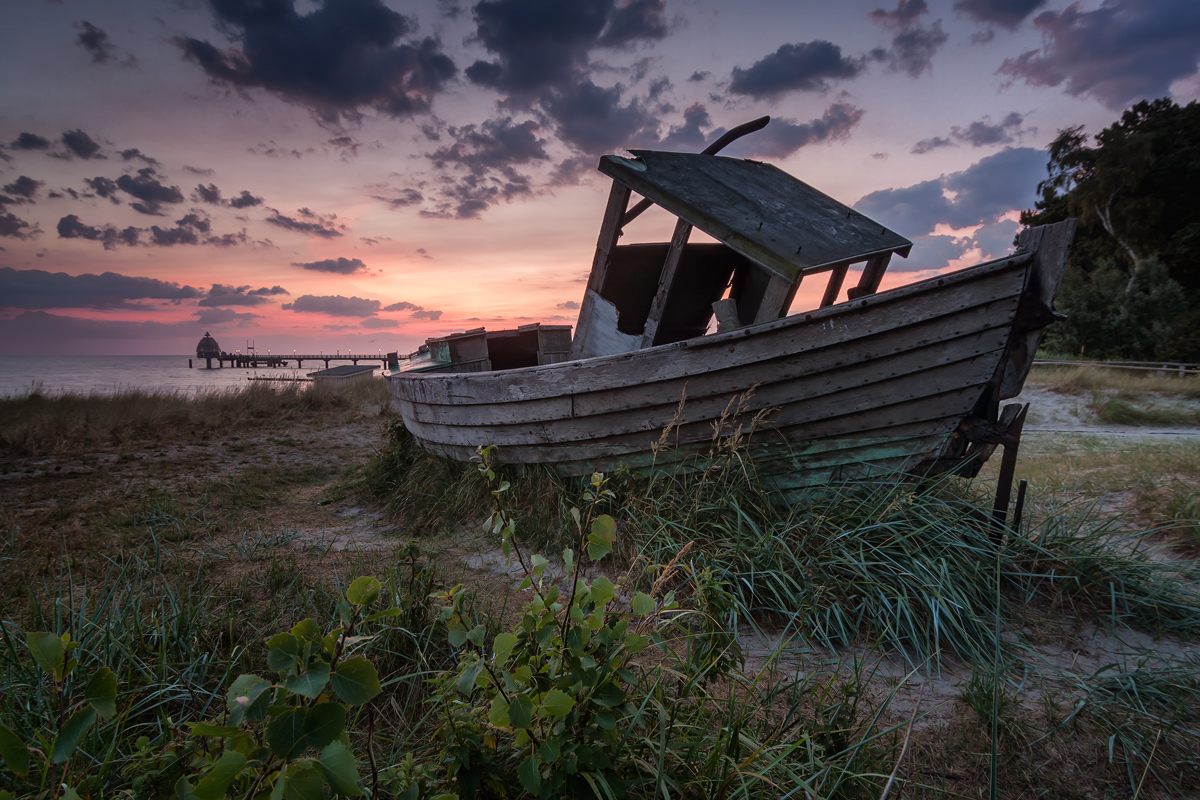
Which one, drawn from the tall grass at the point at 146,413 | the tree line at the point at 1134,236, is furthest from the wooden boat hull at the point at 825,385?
the tree line at the point at 1134,236

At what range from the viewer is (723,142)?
5.13 meters

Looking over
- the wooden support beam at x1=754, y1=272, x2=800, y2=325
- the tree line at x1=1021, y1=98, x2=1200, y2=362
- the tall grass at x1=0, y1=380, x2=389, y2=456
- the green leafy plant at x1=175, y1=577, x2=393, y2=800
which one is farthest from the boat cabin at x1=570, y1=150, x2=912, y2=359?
the tree line at x1=1021, y1=98, x2=1200, y2=362

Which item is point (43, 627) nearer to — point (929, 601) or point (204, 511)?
point (204, 511)

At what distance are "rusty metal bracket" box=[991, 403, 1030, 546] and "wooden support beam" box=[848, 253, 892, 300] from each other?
1.80m

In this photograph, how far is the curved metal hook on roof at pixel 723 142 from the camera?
4.78 m

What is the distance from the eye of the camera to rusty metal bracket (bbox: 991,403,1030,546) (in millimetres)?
3248

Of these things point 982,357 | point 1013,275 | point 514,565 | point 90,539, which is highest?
point 1013,275

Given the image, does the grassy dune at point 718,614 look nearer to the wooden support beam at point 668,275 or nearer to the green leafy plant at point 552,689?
the green leafy plant at point 552,689

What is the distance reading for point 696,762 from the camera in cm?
151

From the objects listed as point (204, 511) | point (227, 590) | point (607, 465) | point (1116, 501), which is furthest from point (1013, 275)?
point (204, 511)

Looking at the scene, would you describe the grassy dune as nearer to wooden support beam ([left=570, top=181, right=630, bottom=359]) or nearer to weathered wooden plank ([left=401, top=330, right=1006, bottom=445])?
weathered wooden plank ([left=401, top=330, right=1006, bottom=445])

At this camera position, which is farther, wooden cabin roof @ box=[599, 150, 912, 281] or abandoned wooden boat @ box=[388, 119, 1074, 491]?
wooden cabin roof @ box=[599, 150, 912, 281]

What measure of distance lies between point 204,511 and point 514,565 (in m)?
2.91

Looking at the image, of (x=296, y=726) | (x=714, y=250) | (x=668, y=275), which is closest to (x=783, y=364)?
(x=668, y=275)
